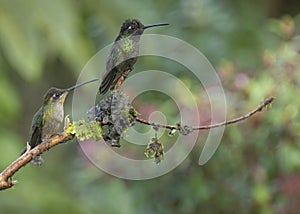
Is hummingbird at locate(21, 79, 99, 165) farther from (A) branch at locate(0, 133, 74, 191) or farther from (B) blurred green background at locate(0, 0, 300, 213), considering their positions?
(B) blurred green background at locate(0, 0, 300, 213)

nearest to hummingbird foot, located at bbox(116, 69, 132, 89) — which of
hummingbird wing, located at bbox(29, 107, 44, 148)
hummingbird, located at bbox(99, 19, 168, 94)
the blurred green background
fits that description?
hummingbird, located at bbox(99, 19, 168, 94)

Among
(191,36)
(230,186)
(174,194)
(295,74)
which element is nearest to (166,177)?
(174,194)

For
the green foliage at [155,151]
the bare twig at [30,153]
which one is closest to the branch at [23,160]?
the bare twig at [30,153]

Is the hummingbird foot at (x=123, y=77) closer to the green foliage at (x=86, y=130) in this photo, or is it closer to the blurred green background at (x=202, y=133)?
the green foliage at (x=86, y=130)

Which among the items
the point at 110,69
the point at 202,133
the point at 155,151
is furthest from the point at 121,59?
the point at 202,133

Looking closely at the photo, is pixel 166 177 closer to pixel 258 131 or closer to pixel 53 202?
pixel 258 131

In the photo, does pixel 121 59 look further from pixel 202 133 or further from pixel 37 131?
pixel 202 133

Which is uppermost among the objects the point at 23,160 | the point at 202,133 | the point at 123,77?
the point at 202,133

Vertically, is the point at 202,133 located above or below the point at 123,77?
above
